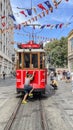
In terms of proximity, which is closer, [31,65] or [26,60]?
[31,65]

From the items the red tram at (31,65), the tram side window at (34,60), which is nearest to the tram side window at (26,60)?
the red tram at (31,65)

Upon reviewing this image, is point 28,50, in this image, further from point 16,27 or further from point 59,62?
point 59,62

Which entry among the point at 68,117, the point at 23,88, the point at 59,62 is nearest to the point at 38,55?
the point at 23,88

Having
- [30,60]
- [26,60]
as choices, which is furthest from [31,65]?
[26,60]

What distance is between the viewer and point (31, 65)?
18.2 m

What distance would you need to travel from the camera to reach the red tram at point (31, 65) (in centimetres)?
1808

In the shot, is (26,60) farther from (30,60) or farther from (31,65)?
(31,65)

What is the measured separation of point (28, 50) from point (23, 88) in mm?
2307

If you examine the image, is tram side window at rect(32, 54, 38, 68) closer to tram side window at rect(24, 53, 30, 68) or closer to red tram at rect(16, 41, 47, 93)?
red tram at rect(16, 41, 47, 93)

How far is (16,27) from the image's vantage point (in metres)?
23.7

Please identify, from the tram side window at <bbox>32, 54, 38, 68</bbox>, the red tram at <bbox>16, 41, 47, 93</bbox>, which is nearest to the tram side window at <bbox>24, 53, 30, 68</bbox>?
the red tram at <bbox>16, 41, 47, 93</bbox>

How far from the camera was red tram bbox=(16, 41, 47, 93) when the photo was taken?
18078 millimetres

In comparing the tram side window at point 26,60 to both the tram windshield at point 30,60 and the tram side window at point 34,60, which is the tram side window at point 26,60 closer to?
the tram windshield at point 30,60

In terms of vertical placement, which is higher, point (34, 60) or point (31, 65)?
point (34, 60)
